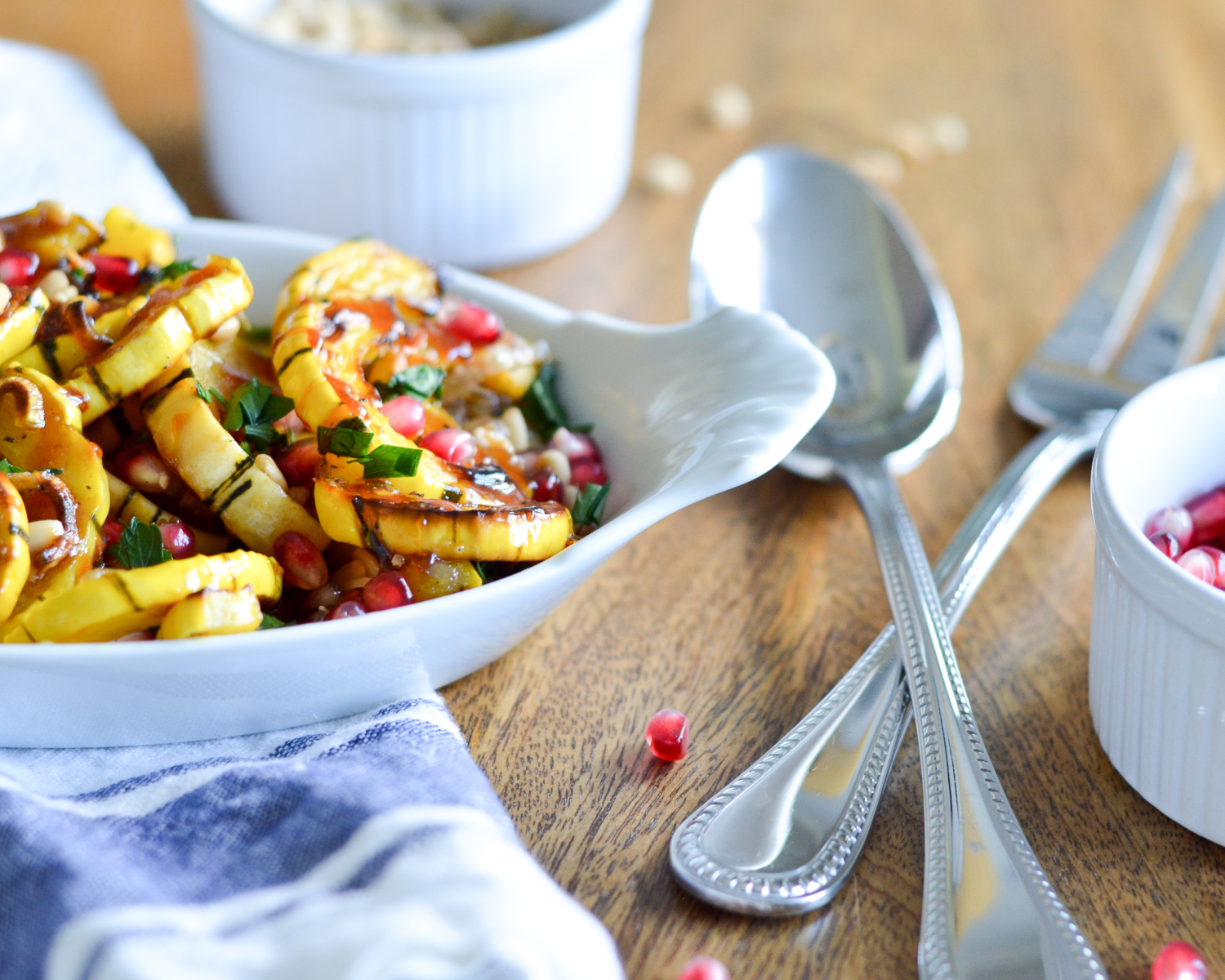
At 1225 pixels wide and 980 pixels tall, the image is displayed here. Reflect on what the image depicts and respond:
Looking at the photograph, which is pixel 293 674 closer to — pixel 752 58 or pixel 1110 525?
pixel 1110 525

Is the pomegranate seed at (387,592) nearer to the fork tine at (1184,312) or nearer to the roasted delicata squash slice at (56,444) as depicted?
the roasted delicata squash slice at (56,444)

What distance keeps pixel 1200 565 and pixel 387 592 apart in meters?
0.66

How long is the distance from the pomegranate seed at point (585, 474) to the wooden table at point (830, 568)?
0.43 feet

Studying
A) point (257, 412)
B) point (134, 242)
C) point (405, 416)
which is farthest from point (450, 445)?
point (134, 242)

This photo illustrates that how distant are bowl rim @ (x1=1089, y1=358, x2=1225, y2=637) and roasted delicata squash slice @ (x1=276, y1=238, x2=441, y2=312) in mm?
653

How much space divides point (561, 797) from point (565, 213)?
3.40 ft

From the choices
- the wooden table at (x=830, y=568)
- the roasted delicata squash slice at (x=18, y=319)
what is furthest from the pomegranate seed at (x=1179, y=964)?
the roasted delicata squash slice at (x=18, y=319)

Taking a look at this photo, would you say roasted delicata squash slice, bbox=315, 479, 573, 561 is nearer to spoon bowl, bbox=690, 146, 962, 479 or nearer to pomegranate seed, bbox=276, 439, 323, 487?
pomegranate seed, bbox=276, 439, 323, 487

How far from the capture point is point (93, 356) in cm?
104

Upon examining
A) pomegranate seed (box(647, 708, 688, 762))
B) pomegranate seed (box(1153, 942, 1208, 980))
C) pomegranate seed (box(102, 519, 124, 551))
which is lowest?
pomegranate seed (box(647, 708, 688, 762))

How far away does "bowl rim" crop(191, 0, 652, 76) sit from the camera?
153 cm

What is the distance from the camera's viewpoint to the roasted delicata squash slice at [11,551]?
83 centimetres

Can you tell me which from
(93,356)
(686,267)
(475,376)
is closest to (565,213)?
(686,267)

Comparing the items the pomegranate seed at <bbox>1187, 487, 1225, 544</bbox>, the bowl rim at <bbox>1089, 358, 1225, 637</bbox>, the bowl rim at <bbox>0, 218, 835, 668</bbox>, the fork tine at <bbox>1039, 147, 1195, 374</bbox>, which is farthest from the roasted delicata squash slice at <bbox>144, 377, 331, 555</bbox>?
the fork tine at <bbox>1039, 147, 1195, 374</bbox>
